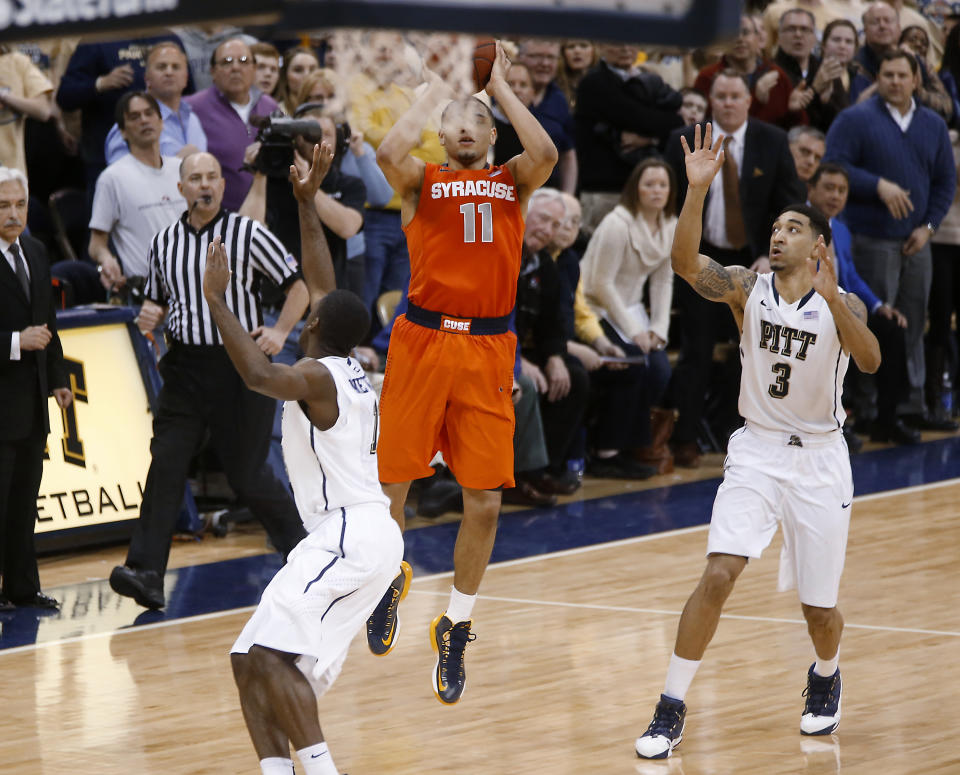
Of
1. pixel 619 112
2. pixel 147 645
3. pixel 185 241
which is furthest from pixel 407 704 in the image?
pixel 619 112

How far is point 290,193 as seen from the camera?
9656 millimetres

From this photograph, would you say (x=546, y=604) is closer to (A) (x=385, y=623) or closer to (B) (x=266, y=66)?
(A) (x=385, y=623)

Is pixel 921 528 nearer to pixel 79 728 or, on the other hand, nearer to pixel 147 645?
pixel 147 645

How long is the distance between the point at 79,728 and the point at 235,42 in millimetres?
5136

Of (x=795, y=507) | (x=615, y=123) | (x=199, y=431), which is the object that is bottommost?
(x=199, y=431)

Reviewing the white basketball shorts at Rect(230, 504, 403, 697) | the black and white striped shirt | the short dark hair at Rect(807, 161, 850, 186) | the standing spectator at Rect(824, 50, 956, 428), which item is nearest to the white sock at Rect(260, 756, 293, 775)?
the white basketball shorts at Rect(230, 504, 403, 697)

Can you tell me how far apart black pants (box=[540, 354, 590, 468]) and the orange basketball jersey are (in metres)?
4.19

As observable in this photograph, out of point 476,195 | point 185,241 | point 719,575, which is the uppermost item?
point 476,195

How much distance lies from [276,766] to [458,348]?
2.24 metres

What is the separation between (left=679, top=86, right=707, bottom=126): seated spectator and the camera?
1211 cm

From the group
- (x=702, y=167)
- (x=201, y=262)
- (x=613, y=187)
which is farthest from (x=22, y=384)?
(x=613, y=187)

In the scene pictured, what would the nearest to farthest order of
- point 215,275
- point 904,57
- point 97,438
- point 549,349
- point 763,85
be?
point 215,275, point 97,438, point 549,349, point 904,57, point 763,85

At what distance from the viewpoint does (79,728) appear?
6316 mm

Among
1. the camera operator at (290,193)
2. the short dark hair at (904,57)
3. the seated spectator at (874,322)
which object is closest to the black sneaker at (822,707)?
the camera operator at (290,193)
